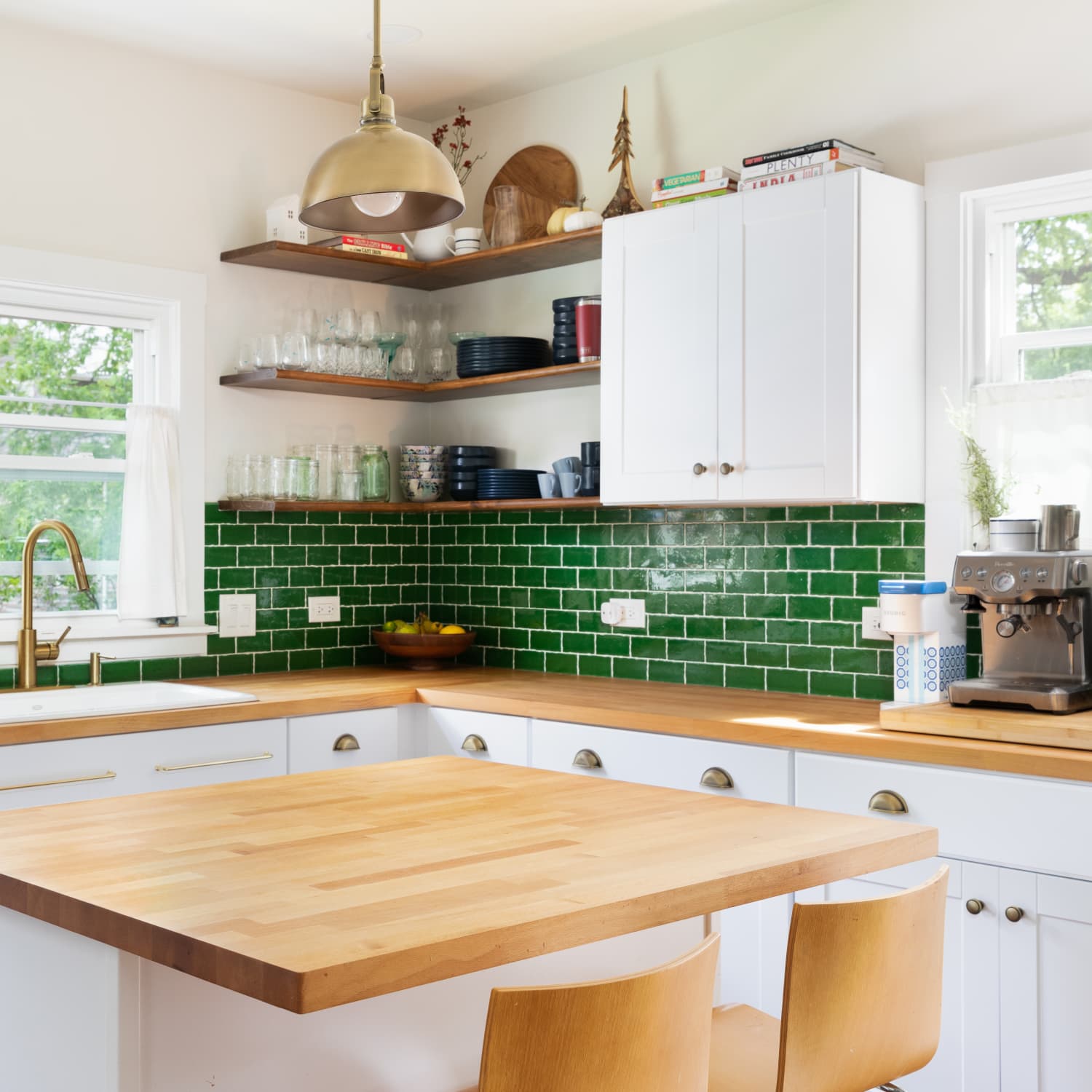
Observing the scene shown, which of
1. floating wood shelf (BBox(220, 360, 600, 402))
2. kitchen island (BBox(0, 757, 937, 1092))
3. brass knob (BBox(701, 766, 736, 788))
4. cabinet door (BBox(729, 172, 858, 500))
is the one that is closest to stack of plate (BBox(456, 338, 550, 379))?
floating wood shelf (BBox(220, 360, 600, 402))

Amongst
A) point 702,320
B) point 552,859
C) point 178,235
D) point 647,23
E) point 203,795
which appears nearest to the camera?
point 552,859

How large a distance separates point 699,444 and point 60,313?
1995mm

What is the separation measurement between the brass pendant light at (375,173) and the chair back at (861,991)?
1.40m

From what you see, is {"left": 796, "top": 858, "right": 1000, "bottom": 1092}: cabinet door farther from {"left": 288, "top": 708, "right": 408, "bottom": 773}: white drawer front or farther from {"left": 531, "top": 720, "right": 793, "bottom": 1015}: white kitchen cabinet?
{"left": 288, "top": 708, "right": 408, "bottom": 773}: white drawer front

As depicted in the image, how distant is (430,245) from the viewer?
15.1ft

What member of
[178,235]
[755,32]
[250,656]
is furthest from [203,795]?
[755,32]

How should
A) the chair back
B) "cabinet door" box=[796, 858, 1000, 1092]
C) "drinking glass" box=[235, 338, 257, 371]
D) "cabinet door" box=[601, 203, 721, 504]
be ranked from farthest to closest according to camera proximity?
"drinking glass" box=[235, 338, 257, 371]
"cabinet door" box=[601, 203, 721, 504]
"cabinet door" box=[796, 858, 1000, 1092]
the chair back

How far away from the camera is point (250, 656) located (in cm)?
443

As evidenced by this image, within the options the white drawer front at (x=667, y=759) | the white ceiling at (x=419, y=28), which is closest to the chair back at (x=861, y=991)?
the white drawer front at (x=667, y=759)

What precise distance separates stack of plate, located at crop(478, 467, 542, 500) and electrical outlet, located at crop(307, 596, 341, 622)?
2.29 ft

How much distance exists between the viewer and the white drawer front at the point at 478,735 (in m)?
Result: 3.72

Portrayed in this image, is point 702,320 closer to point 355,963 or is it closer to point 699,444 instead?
point 699,444

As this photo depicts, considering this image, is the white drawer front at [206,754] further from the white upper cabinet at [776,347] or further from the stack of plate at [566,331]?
the stack of plate at [566,331]

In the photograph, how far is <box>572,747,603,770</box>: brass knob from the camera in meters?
3.52
